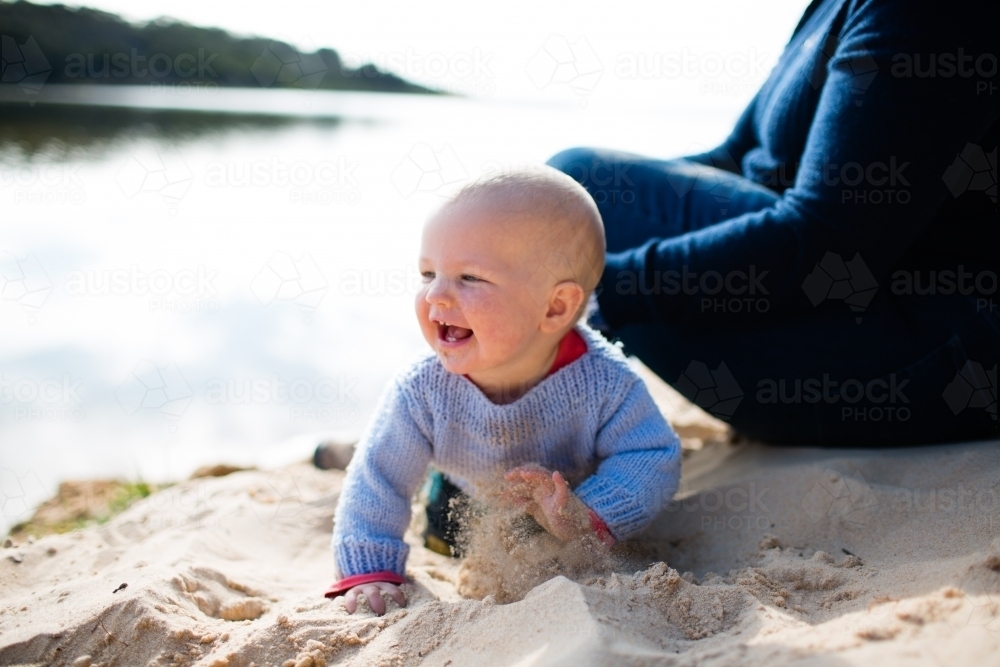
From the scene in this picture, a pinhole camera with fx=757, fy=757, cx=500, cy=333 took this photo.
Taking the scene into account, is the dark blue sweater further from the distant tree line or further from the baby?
the distant tree line

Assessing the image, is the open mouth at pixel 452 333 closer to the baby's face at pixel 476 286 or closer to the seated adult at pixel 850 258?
the baby's face at pixel 476 286

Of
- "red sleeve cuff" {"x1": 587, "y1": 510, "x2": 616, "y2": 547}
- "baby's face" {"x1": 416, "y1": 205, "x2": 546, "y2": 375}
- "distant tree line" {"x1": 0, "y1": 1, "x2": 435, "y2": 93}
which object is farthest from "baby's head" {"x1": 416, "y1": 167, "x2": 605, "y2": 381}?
"distant tree line" {"x1": 0, "y1": 1, "x2": 435, "y2": 93}

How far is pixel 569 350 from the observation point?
5.52 feet

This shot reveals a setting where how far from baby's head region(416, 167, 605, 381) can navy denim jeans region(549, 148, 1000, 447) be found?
39 centimetres

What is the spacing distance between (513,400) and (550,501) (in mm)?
288

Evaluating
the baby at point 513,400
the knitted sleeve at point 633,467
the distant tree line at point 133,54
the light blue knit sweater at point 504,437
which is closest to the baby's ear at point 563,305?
the baby at point 513,400

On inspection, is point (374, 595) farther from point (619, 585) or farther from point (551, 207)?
point (551, 207)

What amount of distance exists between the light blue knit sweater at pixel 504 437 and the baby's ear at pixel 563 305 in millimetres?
113

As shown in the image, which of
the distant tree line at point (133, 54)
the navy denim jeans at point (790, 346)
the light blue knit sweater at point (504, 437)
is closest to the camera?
the light blue knit sweater at point (504, 437)

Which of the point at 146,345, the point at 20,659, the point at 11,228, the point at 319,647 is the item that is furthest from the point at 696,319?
the point at 11,228

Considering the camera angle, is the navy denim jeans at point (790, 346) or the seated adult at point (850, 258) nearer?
the seated adult at point (850, 258)

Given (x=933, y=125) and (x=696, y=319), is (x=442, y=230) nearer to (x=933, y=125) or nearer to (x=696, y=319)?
(x=696, y=319)

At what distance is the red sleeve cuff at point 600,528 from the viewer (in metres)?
1.49

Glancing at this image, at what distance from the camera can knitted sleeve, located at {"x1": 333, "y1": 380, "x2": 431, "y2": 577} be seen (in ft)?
5.04
